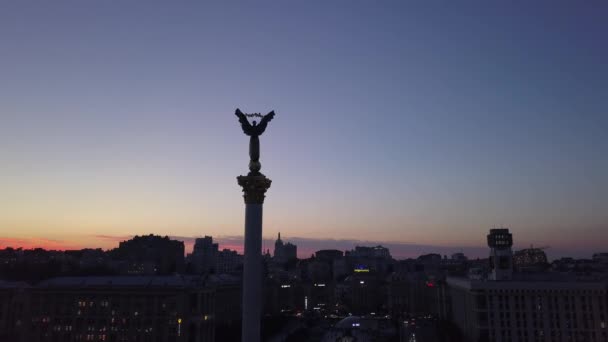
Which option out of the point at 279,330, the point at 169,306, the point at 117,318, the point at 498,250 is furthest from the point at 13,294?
the point at 498,250

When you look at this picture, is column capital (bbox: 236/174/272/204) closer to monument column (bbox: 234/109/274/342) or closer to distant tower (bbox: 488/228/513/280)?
monument column (bbox: 234/109/274/342)

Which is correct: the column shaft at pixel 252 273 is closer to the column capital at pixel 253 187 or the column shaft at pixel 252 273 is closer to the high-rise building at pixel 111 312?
the column capital at pixel 253 187

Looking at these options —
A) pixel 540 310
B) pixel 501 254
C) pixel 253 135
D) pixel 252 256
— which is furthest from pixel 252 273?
pixel 501 254

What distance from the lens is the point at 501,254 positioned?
3816 inches

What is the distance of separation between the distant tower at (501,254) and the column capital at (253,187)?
81.4 metres

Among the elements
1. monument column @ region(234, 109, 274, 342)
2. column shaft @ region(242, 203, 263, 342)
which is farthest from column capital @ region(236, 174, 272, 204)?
column shaft @ region(242, 203, 263, 342)

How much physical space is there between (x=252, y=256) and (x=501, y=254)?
8469cm

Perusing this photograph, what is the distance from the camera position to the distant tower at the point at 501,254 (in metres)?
94.5

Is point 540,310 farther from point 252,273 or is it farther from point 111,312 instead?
point 252,273

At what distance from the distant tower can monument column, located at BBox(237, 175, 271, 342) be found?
81092mm

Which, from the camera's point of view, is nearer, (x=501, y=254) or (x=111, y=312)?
(x=111, y=312)

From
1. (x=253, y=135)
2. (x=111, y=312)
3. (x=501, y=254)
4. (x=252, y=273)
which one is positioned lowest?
(x=111, y=312)

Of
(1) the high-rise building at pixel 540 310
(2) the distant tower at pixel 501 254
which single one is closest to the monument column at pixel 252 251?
(1) the high-rise building at pixel 540 310

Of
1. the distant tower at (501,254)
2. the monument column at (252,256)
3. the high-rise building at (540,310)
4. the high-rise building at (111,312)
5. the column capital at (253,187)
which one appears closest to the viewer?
the monument column at (252,256)
